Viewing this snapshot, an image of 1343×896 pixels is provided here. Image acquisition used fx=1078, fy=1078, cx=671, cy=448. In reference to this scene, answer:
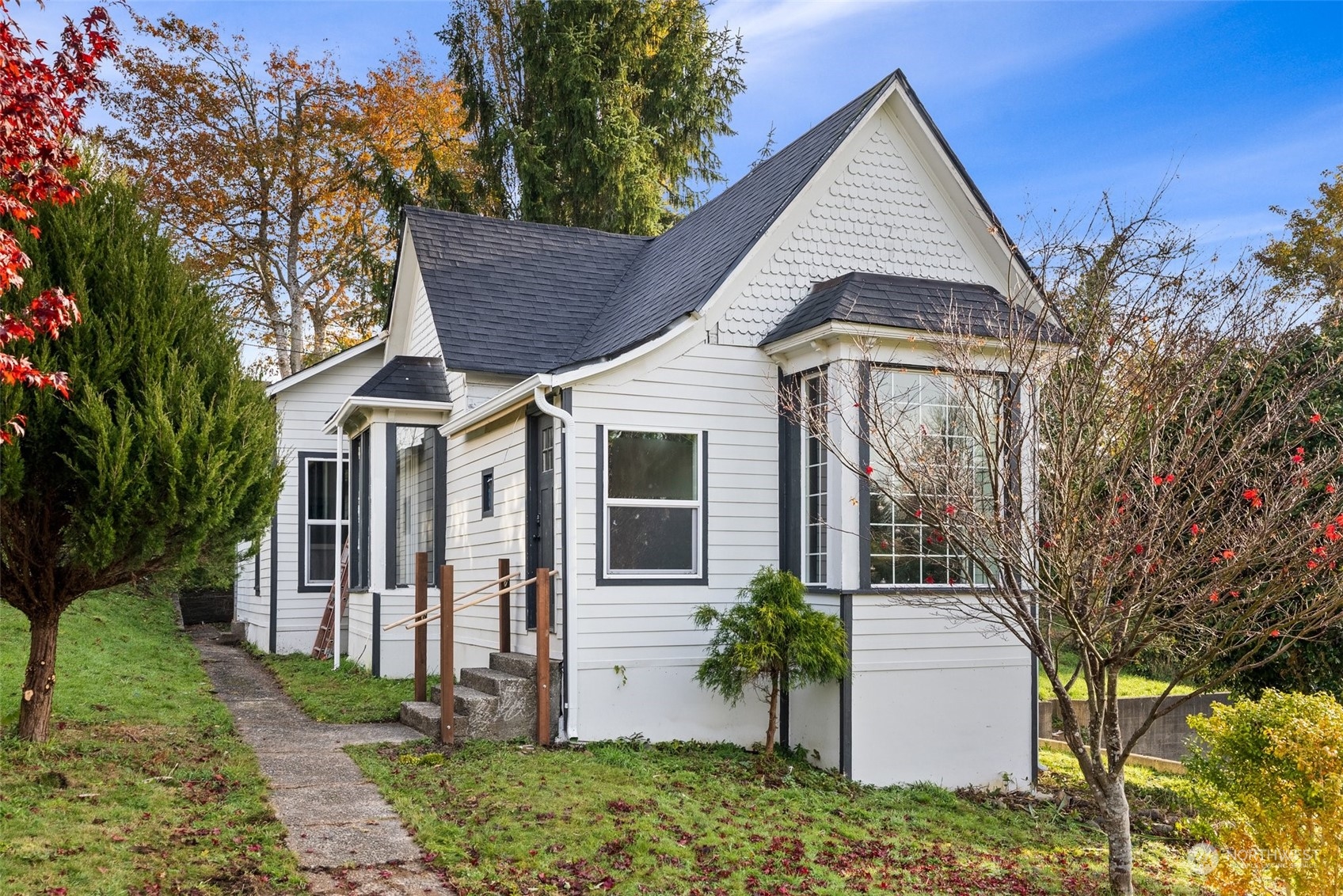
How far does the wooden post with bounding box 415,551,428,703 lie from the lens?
10367 mm

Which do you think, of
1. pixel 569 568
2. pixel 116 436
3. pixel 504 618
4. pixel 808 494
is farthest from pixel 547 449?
pixel 116 436

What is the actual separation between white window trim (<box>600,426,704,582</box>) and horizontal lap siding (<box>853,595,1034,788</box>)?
1563mm

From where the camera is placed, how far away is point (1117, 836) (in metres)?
6.84

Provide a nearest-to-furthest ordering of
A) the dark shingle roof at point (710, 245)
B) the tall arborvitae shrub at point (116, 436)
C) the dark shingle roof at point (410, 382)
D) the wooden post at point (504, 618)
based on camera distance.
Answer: the tall arborvitae shrub at point (116, 436) < the dark shingle roof at point (710, 245) < the wooden post at point (504, 618) < the dark shingle roof at point (410, 382)

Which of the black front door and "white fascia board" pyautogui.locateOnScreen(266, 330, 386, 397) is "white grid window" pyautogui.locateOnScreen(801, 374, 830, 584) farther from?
"white fascia board" pyautogui.locateOnScreen(266, 330, 386, 397)

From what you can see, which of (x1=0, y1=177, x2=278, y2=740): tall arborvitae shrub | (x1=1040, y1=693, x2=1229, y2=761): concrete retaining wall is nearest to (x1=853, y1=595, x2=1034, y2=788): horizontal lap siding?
(x1=1040, y1=693, x2=1229, y2=761): concrete retaining wall

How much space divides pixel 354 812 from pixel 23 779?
81.0 inches

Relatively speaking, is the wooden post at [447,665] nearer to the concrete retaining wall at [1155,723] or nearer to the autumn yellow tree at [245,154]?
the concrete retaining wall at [1155,723]

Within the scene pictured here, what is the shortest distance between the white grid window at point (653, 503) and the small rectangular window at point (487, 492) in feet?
7.38

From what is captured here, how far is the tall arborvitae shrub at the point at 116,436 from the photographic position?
7.17 metres

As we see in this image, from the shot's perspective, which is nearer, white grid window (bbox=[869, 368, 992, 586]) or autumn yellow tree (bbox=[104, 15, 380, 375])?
white grid window (bbox=[869, 368, 992, 586])

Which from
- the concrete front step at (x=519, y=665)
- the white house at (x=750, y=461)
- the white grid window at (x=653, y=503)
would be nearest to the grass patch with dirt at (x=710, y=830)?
the white house at (x=750, y=461)

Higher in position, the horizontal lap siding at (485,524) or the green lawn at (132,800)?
the horizontal lap siding at (485,524)

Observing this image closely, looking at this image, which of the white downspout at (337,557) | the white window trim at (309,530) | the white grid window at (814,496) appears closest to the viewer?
the white grid window at (814,496)
